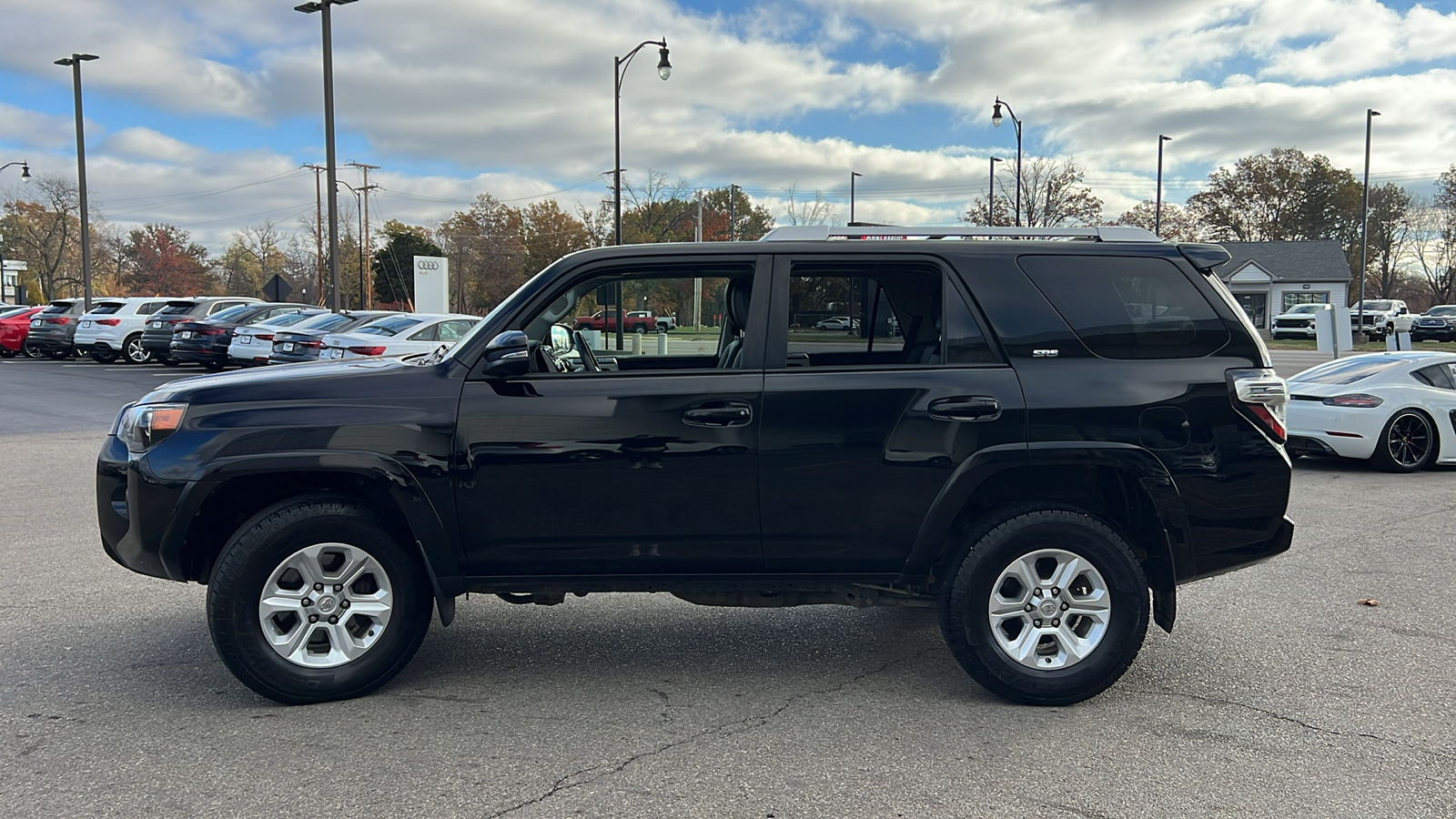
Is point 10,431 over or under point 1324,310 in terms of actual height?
under

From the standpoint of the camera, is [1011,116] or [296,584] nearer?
[296,584]

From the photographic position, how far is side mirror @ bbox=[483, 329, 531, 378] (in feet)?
13.1

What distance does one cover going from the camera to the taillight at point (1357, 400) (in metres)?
10.5

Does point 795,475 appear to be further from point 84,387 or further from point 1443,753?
point 84,387

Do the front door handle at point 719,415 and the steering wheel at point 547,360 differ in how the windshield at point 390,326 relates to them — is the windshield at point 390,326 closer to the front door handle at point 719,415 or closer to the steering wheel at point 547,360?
the steering wheel at point 547,360

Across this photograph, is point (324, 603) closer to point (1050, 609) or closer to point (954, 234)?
point (1050, 609)

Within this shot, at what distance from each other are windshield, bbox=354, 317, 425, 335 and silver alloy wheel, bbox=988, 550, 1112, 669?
1462 cm

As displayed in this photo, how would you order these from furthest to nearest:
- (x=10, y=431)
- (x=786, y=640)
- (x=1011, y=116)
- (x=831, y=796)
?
1. (x=1011, y=116)
2. (x=10, y=431)
3. (x=786, y=640)
4. (x=831, y=796)

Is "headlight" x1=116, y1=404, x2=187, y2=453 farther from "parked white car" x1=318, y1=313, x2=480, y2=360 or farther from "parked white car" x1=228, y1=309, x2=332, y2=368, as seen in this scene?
"parked white car" x1=228, y1=309, x2=332, y2=368

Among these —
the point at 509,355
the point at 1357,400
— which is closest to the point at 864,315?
the point at 509,355

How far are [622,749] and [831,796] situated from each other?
2.62 feet

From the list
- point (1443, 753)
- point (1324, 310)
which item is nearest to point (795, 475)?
point (1443, 753)

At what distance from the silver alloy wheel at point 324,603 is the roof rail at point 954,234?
7.03ft

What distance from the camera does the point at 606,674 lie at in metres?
4.52
